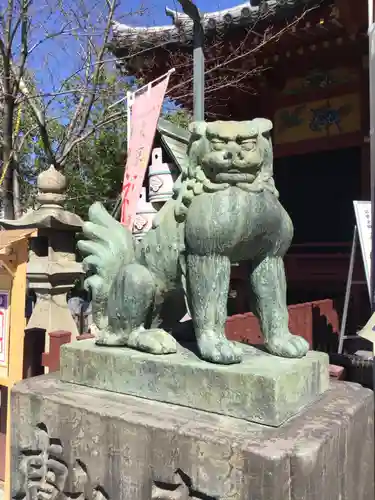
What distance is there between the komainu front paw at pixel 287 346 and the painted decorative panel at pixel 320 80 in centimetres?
436

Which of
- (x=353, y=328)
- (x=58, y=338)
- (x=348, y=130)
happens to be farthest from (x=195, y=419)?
(x=348, y=130)

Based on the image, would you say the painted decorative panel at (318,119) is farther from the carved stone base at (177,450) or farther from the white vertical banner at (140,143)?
the carved stone base at (177,450)

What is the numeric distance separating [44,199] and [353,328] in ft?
10.7

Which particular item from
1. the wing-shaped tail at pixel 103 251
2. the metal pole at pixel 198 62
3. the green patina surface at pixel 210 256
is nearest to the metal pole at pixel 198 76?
the metal pole at pixel 198 62

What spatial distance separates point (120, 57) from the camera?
5355 mm

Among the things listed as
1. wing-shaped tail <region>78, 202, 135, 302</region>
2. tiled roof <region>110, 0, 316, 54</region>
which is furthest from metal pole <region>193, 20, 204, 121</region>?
tiled roof <region>110, 0, 316, 54</region>

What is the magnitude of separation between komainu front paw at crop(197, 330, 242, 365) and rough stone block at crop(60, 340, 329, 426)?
0.06 ft

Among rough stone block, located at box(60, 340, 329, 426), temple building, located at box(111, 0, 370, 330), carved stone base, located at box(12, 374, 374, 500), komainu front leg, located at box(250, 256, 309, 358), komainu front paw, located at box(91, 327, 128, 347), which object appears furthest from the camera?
temple building, located at box(111, 0, 370, 330)

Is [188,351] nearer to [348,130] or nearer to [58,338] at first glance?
[58,338]

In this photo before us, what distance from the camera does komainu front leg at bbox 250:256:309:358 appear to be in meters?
1.41

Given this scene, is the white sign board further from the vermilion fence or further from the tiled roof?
the tiled roof

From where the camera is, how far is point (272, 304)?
4.63ft

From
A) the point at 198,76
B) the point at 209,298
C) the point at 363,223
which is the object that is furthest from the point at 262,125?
the point at 363,223

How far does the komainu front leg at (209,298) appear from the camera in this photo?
4.39ft
